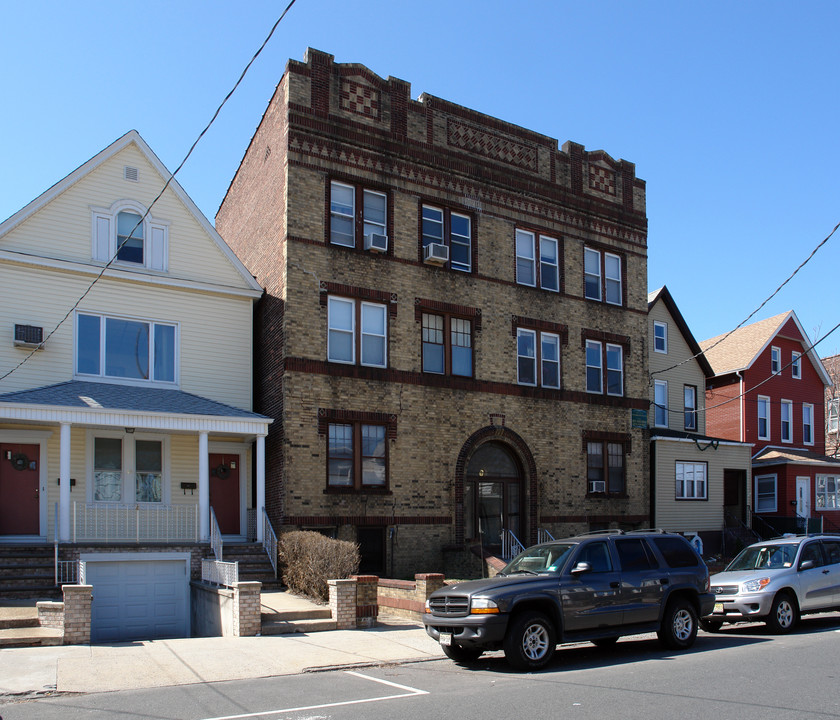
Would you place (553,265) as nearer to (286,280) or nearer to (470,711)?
(286,280)

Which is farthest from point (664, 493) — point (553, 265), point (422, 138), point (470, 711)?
point (470, 711)

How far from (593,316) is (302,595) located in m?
13.5

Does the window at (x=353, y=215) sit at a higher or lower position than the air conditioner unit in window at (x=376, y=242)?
higher

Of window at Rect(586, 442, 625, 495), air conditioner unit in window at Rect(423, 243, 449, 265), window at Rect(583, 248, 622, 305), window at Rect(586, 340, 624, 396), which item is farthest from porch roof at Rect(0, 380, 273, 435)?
window at Rect(583, 248, 622, 305)

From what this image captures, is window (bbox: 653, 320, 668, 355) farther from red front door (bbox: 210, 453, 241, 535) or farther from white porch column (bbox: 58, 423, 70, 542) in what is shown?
white porch column (bbox: 58, 423, 70, 542)

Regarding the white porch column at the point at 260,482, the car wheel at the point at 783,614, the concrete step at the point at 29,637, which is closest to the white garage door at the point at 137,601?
the white porch column at the point at 260,482

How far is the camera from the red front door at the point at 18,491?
18.4 metres

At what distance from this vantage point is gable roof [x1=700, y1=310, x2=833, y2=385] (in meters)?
37.1

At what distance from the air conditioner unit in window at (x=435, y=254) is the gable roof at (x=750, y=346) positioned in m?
17.7

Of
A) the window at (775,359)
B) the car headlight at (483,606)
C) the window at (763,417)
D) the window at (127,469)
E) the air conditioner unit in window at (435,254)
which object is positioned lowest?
the car headlight at (483,606)

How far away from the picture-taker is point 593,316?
26.3 metres

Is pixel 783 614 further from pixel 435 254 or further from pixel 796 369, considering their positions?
pixel 796 369

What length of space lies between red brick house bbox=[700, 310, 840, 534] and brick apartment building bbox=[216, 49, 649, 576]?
34.7 ft

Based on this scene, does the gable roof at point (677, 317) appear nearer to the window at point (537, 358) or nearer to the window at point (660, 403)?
the window at point (660, 403)
